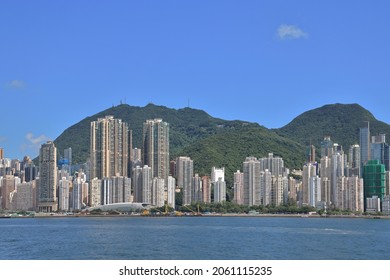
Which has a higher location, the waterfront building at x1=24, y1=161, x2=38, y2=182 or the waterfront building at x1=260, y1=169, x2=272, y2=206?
the waterfront building at x1=24, y1=161, x2=38, y2=182

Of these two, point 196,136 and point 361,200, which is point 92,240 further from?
point 196,136

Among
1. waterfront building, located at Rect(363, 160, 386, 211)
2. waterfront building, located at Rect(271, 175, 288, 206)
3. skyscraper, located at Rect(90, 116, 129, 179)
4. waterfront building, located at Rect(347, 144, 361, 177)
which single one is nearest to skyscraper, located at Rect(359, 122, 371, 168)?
waterfront building, located at Rect(347, 144, 361, 177)

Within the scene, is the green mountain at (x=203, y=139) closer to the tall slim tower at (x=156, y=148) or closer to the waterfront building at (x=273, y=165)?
the waterfront building at (x=273, y=165)

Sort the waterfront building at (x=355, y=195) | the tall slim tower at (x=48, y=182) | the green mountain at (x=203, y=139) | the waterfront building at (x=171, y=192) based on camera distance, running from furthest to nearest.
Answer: the green mountain at (x=203, y=139) → the tall slim tower at (x=48, y=182) → the waterfront building at (x=171, y=192) → the waterfront building at (x=355, y=195)

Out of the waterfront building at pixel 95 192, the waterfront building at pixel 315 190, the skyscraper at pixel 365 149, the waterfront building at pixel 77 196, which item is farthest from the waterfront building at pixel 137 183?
the skyscraper at pixel 365 149

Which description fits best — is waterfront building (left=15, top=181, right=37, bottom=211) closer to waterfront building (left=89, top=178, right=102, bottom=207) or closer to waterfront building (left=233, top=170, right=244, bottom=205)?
waterfront building (left=89, top=178, right=102, bottom=207)

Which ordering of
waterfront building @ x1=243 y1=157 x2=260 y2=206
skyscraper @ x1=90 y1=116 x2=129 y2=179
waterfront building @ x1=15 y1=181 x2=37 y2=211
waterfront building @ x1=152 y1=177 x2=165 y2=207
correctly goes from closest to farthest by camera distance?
waterfront building @ x1=243 y1=157 x2=260 y2=206, waterfront building @ x1=152 y1=177 x2=165 y2=207, skyscraper @ x1=90 y1=116 x2=129 y2=179, waterfront building @ x1=15 y1=181 x2=37 y2=211
